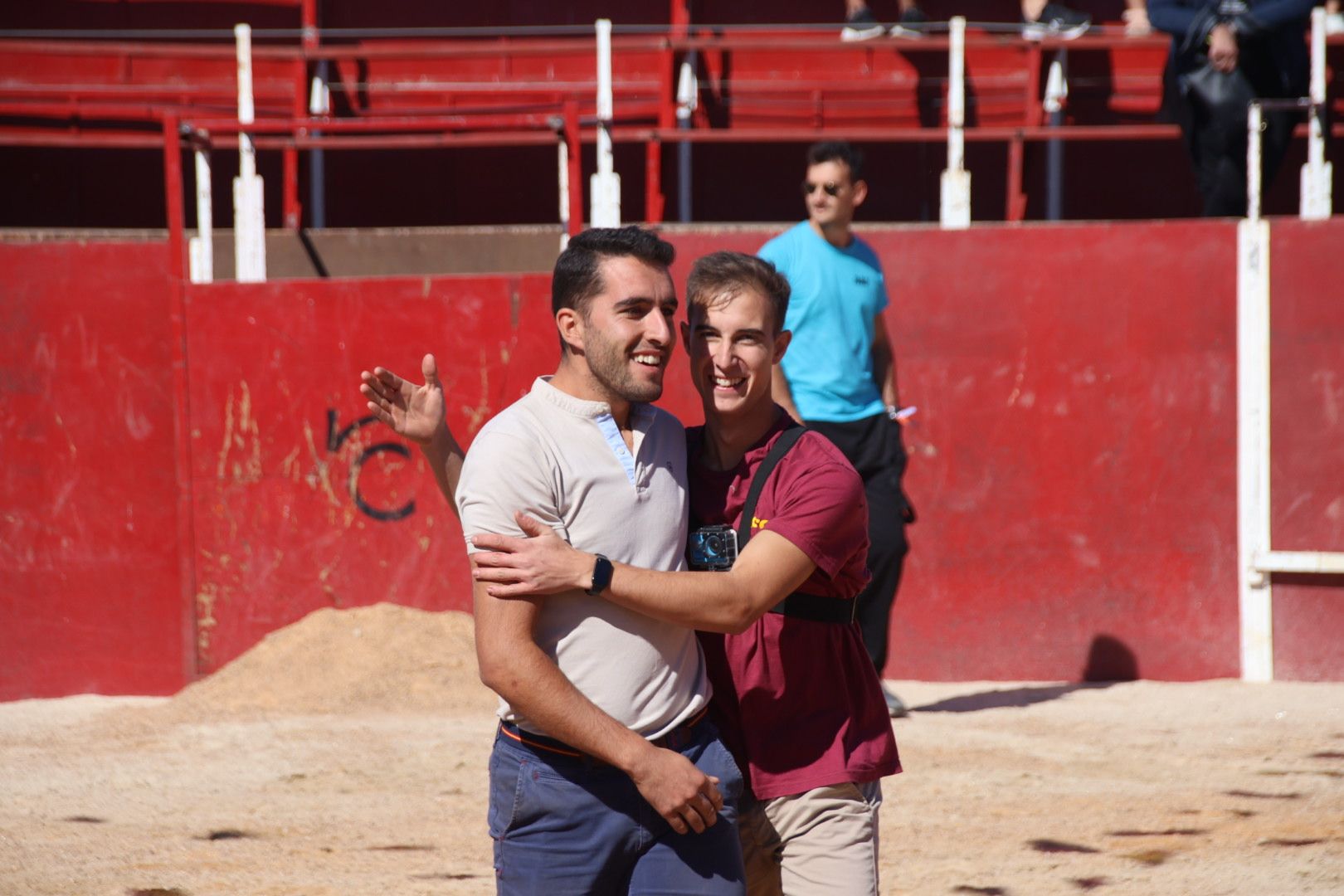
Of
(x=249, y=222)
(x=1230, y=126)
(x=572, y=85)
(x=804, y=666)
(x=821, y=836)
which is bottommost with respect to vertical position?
(x=821, y=836)

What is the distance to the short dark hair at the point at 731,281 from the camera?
291 cm

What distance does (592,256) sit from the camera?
2701 mm

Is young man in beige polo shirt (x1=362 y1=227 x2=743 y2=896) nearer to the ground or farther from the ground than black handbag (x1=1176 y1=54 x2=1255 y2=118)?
nearer to the ground

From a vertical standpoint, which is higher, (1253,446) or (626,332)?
(626,332)

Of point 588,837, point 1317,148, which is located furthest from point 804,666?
point 1317,148

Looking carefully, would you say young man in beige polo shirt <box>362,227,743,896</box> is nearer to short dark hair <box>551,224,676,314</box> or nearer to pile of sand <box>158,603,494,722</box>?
short dark hair <box>551,224,676,314</box>

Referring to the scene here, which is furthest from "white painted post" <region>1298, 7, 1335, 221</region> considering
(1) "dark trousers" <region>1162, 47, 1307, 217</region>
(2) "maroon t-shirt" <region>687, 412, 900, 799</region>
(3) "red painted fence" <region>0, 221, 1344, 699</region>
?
(2) "maroon t-shirt" <region>687, 412, 900, 799</region>

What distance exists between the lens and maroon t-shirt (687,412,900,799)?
9.11 ft

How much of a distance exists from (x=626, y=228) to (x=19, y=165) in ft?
30.0

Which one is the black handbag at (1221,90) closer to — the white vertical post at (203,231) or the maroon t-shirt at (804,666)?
the white vertical post at (203,231)

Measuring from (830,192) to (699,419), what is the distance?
1567mm

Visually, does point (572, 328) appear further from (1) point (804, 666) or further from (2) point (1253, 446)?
(2) point (1253, 446)

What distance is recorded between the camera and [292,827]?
16.6 ft

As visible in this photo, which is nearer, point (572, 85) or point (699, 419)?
point (699, 419)
